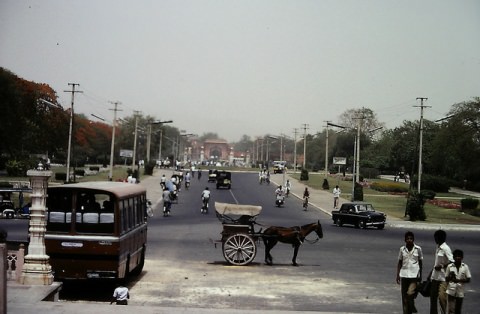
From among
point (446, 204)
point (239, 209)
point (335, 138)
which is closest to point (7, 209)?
point (239, 209)

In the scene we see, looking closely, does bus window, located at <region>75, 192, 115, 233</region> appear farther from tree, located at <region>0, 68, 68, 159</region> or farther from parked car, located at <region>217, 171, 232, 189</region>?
parked car, located at <region>217, 171, 232, 189</region>

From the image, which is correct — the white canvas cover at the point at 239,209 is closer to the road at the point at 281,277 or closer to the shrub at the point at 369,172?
the road at the point at 281,277

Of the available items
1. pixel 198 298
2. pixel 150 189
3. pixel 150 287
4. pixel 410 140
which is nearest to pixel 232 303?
pixel 198 298

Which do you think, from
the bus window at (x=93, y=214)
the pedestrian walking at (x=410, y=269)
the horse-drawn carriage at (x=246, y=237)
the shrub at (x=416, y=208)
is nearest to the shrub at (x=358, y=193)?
the shrub at (x=416, y=208)

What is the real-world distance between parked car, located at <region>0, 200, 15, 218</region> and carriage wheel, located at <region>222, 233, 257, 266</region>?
1957cm

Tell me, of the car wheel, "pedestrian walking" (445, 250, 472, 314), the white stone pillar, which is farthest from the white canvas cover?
the car wheel

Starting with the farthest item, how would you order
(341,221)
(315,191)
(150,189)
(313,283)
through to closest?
(315,191)
(150,189)
(341,221)
(313,283)

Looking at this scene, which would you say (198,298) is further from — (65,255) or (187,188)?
(187,188)

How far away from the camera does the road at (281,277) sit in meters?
15.5

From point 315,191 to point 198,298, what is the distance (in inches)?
2275

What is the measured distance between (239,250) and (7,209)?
806 inches

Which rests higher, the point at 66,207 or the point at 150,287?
the point at 66,207

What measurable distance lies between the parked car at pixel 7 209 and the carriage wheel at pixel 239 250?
19.6m

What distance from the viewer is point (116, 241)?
15398 millimetres
